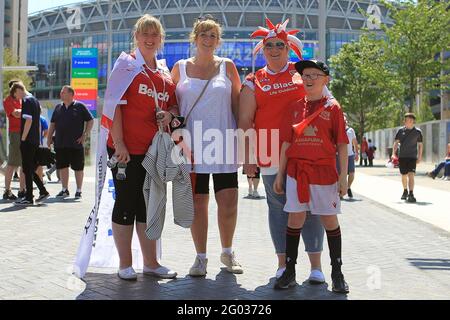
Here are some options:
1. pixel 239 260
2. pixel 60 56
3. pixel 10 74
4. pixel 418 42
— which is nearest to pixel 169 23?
pixel 60 56

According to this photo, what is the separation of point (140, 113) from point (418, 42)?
22886 mm

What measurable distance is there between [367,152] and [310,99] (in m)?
31.2

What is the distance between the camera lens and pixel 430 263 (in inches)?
199

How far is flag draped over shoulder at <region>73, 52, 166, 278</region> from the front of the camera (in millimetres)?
4051

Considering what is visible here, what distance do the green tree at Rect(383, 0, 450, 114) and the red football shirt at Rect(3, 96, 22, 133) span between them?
19130mm

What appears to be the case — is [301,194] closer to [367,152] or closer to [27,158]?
[27,158]

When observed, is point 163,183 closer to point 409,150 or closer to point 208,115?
point 208,115

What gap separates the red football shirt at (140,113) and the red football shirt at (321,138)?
1.10 m

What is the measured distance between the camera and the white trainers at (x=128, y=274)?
163 inches

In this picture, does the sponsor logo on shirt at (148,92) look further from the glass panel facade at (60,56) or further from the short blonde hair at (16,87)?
the glass panel facade at (60,56)

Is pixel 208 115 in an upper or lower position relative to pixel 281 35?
lower

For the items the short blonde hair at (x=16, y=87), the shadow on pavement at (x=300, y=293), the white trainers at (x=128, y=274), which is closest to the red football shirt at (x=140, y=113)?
the white trainers at (x=128, y=274)

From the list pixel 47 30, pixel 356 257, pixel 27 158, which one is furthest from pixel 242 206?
pixel 47 30

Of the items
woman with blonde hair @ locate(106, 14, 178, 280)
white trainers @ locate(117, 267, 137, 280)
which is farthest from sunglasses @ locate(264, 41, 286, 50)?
white trainers @ locate(117, 267, 137, 280)
